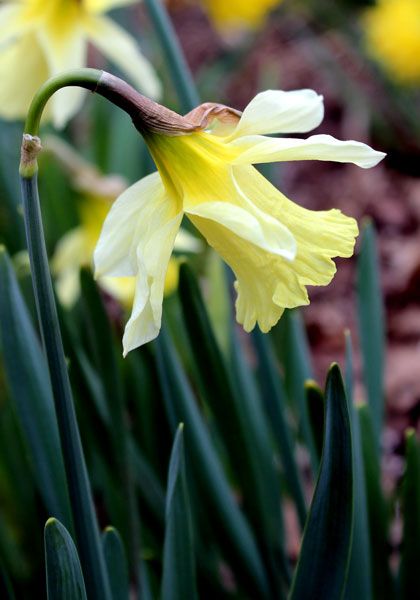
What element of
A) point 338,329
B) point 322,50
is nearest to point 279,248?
point 338,329

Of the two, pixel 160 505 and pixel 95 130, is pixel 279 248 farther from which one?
pixel 95 130

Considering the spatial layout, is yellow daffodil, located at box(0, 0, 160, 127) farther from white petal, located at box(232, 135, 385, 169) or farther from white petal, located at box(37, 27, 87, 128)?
white petal, located at box(232, 135, 385, 169)

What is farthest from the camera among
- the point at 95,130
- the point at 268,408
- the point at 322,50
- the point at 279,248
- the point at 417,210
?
the point at 322,50

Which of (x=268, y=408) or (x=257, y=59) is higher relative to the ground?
(x=257, y=59)

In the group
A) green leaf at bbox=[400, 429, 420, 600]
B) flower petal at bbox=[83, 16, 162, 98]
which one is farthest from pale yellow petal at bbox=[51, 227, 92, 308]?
green leaf at bbox=[400, 429, 420, 600]

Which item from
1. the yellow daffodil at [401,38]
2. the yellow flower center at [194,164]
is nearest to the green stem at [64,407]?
the yellow flower center at [194,164]

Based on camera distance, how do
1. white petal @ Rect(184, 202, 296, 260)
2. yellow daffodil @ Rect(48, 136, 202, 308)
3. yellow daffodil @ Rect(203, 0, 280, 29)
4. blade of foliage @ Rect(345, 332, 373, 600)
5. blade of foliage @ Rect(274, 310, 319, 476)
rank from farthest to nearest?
1. yellow daffodil @ Rect(203, 0, 280, 29)
2. yellow daffodil @ Rect(48, 136, 202, 308)
3. blade of foliage @ Rect(274, 310, 319, 476)
4. blade of foliage @ Rect(345, 332, 373, 600)
5. white petal @ Rect(184, 202, 296, 260)

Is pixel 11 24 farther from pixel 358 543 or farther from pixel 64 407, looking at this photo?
pixel 358 543
